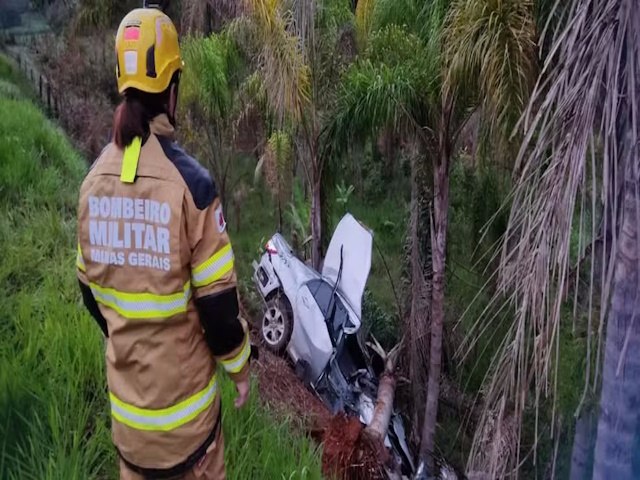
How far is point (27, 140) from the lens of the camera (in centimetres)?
699

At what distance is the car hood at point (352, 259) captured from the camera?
7.19 meters

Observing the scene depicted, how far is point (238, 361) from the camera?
2268 mm

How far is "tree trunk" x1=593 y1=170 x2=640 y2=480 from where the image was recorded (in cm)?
262

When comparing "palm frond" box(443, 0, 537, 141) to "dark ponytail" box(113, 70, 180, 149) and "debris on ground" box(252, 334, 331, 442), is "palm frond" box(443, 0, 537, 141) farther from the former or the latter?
"dark ponytail" box(113, 70, 180, 149)

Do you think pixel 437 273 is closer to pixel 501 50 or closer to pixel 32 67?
pixel 501 50

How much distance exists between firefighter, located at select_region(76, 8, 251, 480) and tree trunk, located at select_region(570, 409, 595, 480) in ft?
9.88

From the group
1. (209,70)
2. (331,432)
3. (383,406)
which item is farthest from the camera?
(209,70)

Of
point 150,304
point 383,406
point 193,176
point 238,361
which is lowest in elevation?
point 383,406

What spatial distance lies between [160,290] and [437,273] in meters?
5.31

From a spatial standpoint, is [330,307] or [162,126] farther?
[330,307]

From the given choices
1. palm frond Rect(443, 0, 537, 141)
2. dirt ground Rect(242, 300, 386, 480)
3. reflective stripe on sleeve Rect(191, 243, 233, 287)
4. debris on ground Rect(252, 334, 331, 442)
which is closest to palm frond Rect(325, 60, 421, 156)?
palm frond Rect(443, 0, 537, 141)

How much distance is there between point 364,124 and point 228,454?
16.2 feet

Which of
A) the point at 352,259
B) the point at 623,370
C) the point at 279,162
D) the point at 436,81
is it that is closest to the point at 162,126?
the point at 623,370

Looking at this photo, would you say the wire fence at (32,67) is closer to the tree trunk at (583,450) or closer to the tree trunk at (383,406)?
the tree trunk at (383,406)
